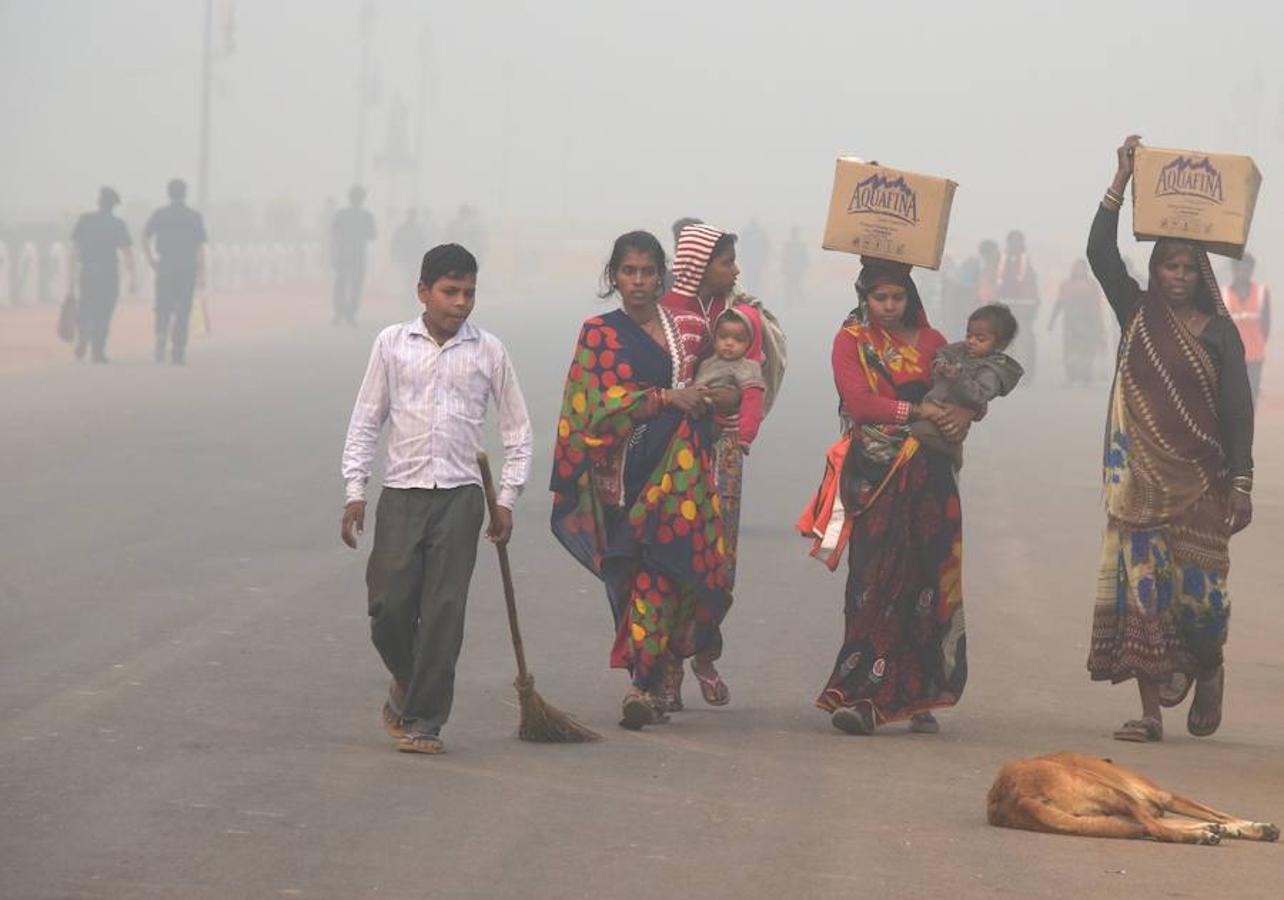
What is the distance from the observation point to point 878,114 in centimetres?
19212

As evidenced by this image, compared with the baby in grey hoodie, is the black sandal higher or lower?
lower

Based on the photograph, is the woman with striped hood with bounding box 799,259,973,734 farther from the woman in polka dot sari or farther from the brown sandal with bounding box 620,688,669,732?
the brown sandal with bounding box 620,688,669,732

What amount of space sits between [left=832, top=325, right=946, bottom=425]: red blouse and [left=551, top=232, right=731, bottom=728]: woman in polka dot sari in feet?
1.45

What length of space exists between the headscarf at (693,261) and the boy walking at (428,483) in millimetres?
1173

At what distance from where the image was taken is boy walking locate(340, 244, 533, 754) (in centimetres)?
783

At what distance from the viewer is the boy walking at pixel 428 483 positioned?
7.83 m

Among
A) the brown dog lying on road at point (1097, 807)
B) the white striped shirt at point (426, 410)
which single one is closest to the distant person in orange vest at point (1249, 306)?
the white striped shirt at point (426, 410)

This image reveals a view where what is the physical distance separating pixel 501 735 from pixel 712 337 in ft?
5.17

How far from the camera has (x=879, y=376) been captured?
344 inches

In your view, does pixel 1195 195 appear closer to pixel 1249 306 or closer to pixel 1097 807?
pixel 1097 807

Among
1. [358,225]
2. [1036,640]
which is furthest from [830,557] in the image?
[358,225]

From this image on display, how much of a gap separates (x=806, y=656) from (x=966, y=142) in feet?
572

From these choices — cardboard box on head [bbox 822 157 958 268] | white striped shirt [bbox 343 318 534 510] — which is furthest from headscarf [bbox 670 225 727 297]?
white striped shirt [bbox 343 318 534 510]

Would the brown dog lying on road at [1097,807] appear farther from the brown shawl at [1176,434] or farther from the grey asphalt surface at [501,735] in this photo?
the brown shawl at [1176,434]
